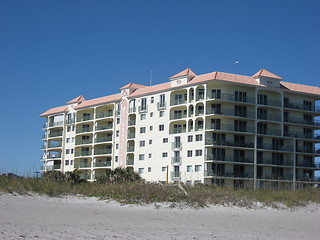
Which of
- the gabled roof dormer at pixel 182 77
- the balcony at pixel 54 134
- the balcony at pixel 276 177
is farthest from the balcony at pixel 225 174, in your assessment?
the balcony at pixel 54 134

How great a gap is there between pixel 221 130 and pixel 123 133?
65.4 feet

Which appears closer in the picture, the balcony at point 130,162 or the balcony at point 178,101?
the balcony at point 178,101

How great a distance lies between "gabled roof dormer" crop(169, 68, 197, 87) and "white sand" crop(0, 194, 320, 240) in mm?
39239

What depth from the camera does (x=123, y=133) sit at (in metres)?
84.3

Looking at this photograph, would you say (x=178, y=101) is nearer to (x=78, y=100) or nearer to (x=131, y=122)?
(x=131, y=122)

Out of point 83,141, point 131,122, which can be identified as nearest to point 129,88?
point 131,122

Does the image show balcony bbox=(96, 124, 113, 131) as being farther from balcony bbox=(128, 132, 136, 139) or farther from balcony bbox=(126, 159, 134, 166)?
balcony bbox=(126, 159, 134, 166)

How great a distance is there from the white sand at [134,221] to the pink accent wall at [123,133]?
47245 mm

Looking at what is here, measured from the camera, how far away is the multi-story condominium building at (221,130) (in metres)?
70.8

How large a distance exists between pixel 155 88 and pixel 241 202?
145 feet

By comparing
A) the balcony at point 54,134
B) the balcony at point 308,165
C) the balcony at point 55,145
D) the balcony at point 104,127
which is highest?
the balcony at point 104,127

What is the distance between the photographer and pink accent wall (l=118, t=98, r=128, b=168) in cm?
8338

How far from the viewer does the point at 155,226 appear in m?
27.0

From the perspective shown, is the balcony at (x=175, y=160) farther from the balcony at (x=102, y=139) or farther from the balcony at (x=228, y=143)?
the balcony at (x=102, y=139)
